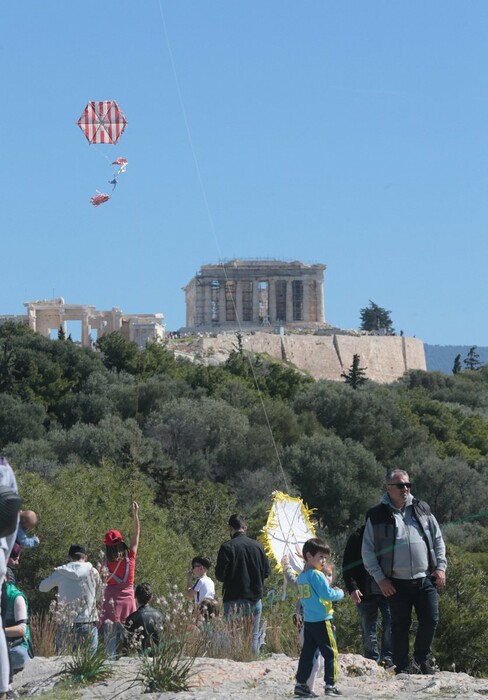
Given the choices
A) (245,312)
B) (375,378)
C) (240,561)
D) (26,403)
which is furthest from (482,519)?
(245,312)

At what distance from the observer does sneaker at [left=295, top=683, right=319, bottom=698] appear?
8363 mm

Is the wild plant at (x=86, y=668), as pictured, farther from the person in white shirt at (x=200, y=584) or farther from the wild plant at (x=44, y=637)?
the person in white shirt at (x=200, y=584)

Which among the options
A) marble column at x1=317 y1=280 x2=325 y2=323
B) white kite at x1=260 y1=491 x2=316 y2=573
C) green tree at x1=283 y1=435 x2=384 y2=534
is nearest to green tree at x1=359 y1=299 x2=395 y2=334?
marble column at x1=317 y1=280 x2=325 y2=323

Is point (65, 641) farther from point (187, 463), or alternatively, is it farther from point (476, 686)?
point (187, 463)

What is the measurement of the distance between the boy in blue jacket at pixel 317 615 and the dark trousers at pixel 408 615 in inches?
33.8

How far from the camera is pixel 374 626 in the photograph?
34.9 feet

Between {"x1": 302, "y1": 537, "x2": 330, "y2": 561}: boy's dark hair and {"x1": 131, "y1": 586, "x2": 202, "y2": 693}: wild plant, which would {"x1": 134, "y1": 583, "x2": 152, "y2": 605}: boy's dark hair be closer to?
{"x1": 131, "y1": 586, "x2": 202, "y2": 693}: wild plant

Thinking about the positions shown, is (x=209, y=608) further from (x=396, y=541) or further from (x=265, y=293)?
(x=265, y=293)

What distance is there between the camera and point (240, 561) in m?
10.9

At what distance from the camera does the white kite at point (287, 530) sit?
1250 centimetres

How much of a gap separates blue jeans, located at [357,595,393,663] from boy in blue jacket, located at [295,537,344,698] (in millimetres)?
1525

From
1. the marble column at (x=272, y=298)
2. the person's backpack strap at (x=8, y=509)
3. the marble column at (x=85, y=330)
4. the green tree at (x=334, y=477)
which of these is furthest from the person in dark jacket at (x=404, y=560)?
the marble column at (x=272, y=298)

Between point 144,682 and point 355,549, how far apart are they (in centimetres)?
245

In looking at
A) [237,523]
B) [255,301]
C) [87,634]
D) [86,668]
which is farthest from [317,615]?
[255,301]
